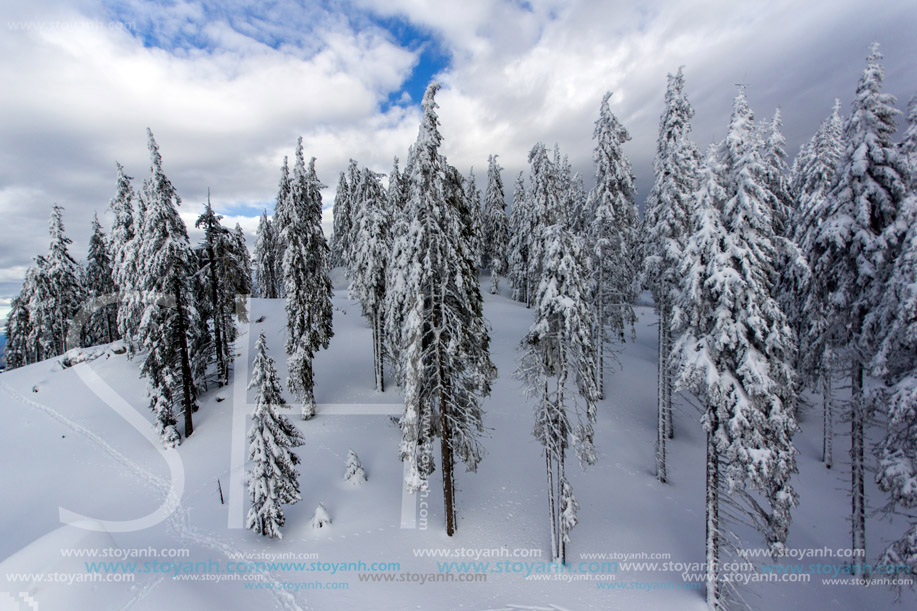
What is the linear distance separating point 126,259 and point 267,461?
57.7 feet

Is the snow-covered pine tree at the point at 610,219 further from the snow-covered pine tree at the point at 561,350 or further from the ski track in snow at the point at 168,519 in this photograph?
the ski track in snow at the point at 168,519

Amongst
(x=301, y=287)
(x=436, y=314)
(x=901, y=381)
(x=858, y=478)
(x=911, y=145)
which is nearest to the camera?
(x=901, y=381)

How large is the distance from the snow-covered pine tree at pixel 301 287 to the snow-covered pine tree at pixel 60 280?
1226 inches

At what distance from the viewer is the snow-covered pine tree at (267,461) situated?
14.9 meters

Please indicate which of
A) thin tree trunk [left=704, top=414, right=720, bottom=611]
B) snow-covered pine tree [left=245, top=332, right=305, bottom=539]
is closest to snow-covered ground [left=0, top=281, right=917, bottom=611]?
thin tree trunk [left=704, top=414, right=720, bottom=611]

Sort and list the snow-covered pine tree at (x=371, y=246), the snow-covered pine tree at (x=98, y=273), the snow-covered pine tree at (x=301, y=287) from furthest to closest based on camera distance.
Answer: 1. the snow-covered pine tree at (x=98, y=273)
2. the snow-covered pine tree at (x=371, y=246)
3. the snow-covered pine tree at (x=301, y=287)

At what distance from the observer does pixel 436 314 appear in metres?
14.6

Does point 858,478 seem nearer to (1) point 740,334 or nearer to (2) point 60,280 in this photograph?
(1) point 740,334

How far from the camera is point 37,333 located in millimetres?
41094

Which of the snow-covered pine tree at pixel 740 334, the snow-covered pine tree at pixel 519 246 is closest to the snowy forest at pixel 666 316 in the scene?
the snow-covered pine tree at pixel 740 334

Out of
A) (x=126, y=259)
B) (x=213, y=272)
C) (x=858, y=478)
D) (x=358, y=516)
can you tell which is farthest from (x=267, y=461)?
(x=858, y=478)

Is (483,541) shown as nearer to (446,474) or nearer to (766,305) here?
(446,474)

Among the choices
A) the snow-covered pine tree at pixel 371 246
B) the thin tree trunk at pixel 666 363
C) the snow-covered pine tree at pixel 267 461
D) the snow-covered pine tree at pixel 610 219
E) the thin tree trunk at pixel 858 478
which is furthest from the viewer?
the snow-covered pine tree at pixel 371 246

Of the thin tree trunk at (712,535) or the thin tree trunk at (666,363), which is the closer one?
the thin tree trunk at (712,535)
